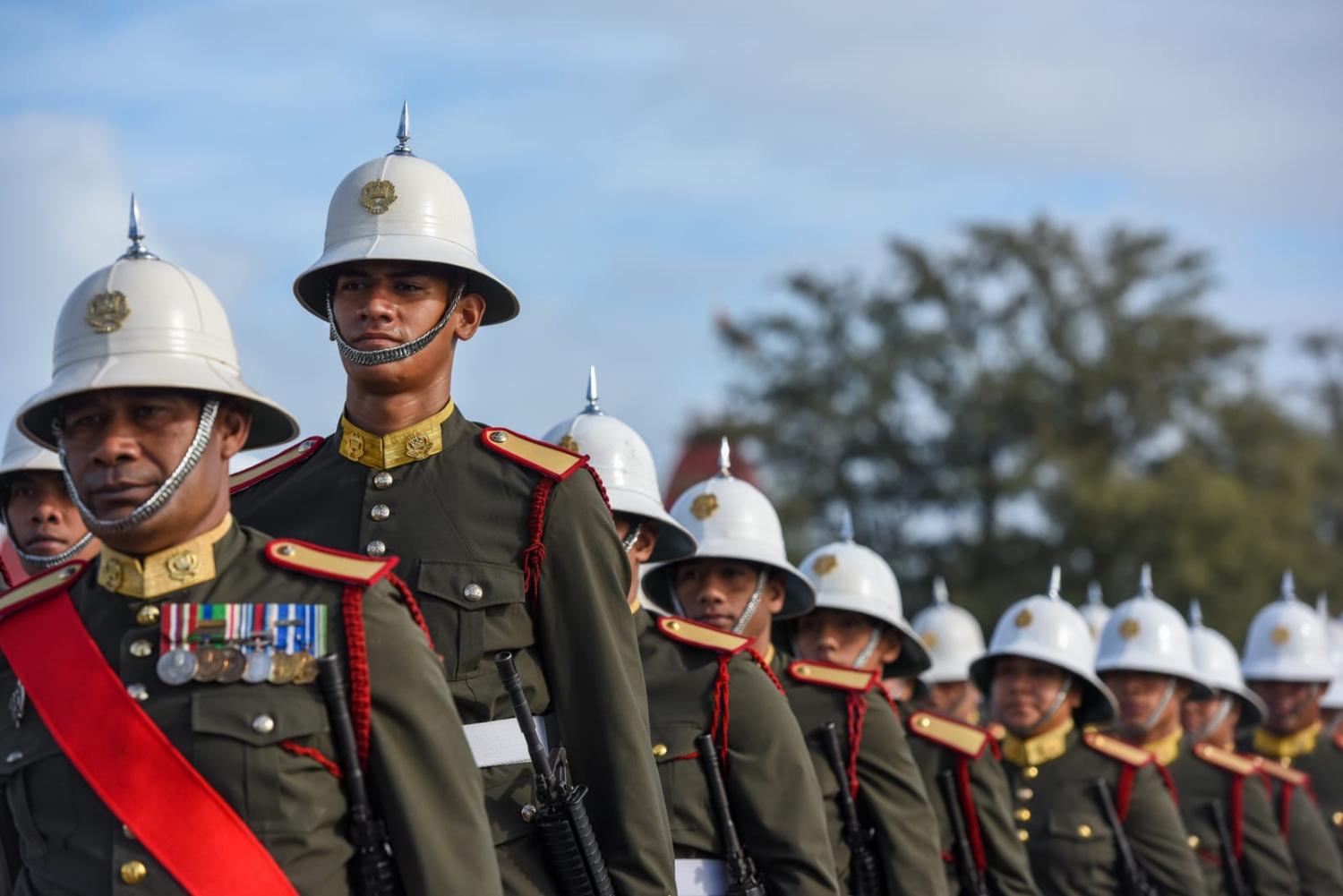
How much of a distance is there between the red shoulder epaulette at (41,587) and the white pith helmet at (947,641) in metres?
9.52

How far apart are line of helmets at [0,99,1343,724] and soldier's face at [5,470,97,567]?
5 cm

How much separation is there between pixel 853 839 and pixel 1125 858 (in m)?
2.65

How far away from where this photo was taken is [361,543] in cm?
528

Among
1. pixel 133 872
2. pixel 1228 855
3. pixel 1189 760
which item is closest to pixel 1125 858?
pixel 1228 855

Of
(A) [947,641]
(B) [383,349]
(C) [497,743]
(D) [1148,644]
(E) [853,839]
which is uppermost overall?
(A) [947,641]

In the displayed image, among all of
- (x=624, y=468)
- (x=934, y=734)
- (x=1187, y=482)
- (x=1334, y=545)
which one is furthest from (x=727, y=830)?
(x=1334, y=545)

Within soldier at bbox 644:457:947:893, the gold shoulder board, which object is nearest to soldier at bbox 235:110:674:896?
soldier at bbox 644:457:947:893

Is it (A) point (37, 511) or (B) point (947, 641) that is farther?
(B) point (947, 641)

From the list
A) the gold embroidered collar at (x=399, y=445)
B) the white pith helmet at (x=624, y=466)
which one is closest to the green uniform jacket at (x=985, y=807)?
the white pith helmet at (x=624, y=466)

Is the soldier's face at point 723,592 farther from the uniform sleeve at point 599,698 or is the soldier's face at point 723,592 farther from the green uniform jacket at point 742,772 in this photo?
the uniform sleeve at point 599,698

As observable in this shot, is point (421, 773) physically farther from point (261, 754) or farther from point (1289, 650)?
point (1289, 650)

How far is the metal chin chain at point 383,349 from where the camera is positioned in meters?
5.26

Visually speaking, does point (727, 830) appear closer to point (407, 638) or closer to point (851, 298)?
point (407, 638)

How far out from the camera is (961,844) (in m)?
9.03
